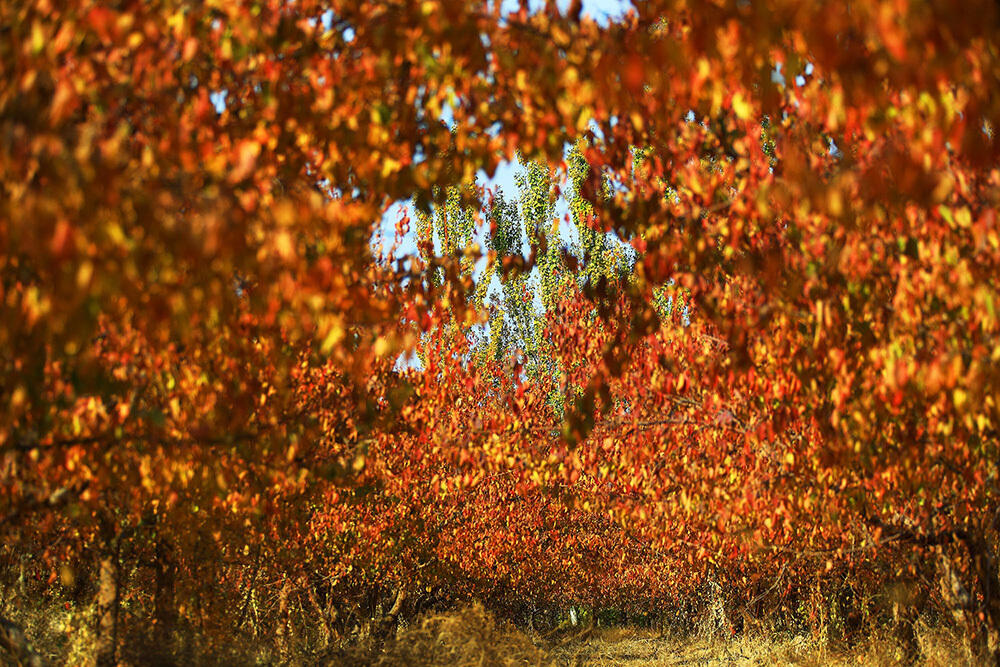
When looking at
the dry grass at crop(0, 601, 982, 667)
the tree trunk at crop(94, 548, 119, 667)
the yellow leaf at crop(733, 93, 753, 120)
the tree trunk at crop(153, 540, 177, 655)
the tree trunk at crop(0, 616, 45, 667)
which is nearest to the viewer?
the yellow leaf at crop(733, 93, 753, 120)

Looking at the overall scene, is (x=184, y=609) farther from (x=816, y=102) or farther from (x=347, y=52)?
(x=816, y=102)

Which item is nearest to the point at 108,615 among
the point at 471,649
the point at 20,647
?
the point at 20,647

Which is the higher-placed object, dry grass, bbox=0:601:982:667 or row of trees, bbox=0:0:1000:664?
row of trees, bbox=0:0:1000:664

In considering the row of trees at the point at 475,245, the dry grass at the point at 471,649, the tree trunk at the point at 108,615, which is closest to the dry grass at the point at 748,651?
the dry grass at the point at 471,649

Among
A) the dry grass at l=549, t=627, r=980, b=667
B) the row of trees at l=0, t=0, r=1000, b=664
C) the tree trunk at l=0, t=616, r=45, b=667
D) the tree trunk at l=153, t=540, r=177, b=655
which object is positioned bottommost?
the dry grass at l=549, t=627, r=980, b=667

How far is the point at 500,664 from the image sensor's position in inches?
589

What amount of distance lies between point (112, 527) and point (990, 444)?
936 centimetres

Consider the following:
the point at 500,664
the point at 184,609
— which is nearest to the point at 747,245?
the point at 184,609

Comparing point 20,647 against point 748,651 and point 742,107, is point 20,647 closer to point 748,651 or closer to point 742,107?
point 742,107

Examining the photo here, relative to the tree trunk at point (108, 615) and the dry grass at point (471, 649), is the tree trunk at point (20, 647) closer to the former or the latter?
the tree trunk at point (108, 615)

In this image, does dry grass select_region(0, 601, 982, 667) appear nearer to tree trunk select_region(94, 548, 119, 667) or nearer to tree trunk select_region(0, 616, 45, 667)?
tree trunk select_region(94, 548, 119, 667)

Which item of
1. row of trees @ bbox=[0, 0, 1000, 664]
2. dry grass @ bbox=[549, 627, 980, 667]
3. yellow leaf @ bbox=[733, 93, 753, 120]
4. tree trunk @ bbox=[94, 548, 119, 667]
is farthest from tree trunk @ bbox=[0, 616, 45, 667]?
dry grass @ bbox=[549, 627, 980, 667]

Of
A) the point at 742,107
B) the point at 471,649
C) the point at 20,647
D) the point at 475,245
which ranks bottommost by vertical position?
the point at 471,649

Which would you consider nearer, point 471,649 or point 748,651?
point 471,649
